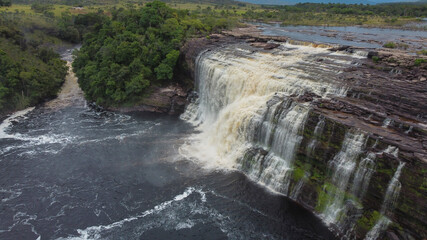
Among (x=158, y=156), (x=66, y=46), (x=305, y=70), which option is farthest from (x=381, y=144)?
(x=66, y=46)

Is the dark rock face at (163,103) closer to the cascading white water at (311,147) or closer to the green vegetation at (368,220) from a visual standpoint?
the cascading white water at (311,147)

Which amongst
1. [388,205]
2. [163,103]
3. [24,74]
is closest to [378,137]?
[388,205]

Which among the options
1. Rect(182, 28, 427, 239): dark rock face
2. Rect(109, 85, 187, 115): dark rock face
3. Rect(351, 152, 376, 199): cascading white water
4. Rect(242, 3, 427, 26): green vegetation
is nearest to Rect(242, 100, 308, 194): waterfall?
Rect(182, 28, 427, 239): dark rock face

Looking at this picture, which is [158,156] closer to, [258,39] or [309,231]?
[309,231]

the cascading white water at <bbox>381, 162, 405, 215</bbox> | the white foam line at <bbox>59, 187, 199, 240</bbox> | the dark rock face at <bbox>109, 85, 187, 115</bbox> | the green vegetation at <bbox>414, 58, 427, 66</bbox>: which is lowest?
the white foam line at <bbox>59, 187, 199, 240</bbox>

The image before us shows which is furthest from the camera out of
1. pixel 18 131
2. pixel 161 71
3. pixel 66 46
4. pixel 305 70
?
pixel 66 46

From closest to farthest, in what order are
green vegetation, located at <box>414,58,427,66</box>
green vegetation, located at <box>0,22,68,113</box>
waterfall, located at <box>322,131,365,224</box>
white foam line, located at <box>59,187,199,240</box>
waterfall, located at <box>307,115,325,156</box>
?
waterfall, located at <box>322,131,365,224</box> < white foam line, located at <box>59,187,199,240</box> < waterfall, located at <box>307,115,325,156</box> < green vegetation, located at <box>414,58,427,66</box> < green vegetation, located at <box>0,22,68,113</box>

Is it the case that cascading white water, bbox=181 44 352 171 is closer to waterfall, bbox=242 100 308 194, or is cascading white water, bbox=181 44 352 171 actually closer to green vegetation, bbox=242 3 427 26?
waterfall, bbox=242 100 308 194
